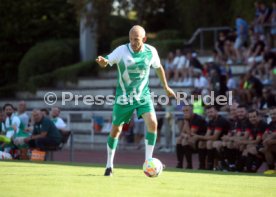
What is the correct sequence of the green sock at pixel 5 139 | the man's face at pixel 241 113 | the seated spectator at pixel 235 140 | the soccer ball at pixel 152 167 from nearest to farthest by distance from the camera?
the soccer ball at pixel 152 167
the seated spectator at pixel 235 140
the man's face at pixel 241 113
the green sock at pixel 5 139

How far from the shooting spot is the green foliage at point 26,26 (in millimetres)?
38562

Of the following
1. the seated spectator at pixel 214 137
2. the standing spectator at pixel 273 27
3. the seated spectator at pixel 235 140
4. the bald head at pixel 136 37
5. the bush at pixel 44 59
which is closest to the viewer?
the bald head at pixel 136 37

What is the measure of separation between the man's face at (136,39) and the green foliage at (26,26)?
25428 millimetres

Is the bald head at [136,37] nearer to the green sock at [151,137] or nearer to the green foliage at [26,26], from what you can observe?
the green sock at [151,137]

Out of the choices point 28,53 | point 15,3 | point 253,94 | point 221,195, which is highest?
point 15,3

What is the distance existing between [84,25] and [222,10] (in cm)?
655

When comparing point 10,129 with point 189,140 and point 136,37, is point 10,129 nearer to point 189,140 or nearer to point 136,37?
point 189,140

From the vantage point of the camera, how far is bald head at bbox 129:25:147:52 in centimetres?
1317

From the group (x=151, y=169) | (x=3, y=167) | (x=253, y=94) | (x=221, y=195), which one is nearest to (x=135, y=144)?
(x=253, y=94)

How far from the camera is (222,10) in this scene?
112ft

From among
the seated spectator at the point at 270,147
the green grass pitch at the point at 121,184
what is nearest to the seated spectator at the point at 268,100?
the seated spectator at the point at 270,147

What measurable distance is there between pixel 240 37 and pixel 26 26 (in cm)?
1421

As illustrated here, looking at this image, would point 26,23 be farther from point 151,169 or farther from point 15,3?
point 151,169

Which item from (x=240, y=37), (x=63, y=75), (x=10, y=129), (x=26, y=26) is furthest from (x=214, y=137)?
(x=26, y=26)
